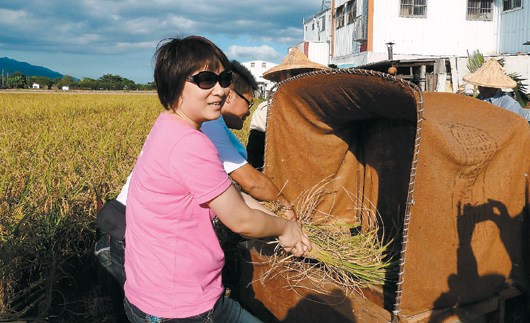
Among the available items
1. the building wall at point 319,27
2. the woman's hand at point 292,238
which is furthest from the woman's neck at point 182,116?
the building wall at point 319,27

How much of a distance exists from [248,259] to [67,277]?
1.84m

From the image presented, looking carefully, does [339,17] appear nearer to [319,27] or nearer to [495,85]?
[319,27]

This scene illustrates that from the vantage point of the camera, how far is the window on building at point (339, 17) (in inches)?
887

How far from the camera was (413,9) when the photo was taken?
60.7 feet

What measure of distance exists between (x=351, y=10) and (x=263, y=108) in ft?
59.4

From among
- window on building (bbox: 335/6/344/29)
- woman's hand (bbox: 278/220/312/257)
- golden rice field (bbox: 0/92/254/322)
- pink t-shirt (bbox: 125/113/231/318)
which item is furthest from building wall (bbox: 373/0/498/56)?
pink t-shirt (bbox: 125/113/231/318)

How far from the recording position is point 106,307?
3.73 metres

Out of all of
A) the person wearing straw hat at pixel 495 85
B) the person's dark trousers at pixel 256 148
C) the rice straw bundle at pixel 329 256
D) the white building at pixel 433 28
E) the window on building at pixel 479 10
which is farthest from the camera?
the window on building at pixel 479 10

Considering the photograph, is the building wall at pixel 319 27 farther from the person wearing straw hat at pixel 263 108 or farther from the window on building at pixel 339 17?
the person wearing straw hat at pixel 263 108

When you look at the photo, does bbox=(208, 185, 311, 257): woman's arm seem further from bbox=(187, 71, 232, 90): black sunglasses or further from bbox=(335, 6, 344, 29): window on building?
bbox=(335, 6, 344, 29): window on building

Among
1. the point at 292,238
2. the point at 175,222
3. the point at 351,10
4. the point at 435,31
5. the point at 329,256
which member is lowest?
the point at 329,256

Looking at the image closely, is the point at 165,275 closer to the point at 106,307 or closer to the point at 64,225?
the point at 106,307

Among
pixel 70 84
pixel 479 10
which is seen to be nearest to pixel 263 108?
pixel 479 10

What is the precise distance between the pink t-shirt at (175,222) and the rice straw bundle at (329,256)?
1.05m
